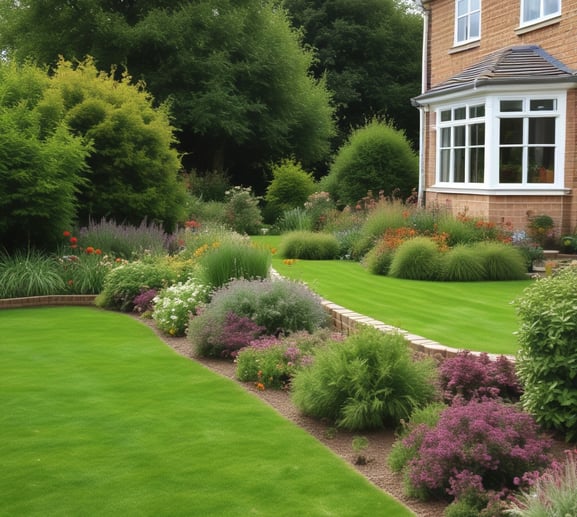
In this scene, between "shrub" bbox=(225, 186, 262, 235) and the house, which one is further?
"shrub" bbox=(225, 186, 262, 235)

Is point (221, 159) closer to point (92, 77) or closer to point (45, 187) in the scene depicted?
point (92, 77)

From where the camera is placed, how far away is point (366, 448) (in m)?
5.95

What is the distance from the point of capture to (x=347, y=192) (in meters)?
25.6

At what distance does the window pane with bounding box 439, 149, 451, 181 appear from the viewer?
21094mm

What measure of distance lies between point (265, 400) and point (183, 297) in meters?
3.44

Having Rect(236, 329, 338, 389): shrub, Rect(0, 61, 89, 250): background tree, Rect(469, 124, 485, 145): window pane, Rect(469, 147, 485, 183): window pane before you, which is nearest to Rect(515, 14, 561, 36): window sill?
Rect(469, 124, 485, 145): window pane

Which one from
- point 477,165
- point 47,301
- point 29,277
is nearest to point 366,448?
point 47,301

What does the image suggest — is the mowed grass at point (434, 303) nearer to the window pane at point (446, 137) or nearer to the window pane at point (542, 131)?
the window pane at point (542, 131)

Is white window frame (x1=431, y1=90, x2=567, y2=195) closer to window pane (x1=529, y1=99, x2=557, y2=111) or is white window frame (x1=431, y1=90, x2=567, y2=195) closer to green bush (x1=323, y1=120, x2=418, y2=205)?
window pane (x1=529, y1=99, x2=557, y2=111)

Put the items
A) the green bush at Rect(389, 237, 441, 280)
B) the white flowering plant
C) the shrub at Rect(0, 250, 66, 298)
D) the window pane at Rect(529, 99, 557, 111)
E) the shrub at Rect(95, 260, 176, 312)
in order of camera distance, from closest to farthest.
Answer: the white flowering plant → the shrub at Rect(95, 260, 176, 312) → the shrub at Rect(0, 250, 66, 298) → the green bush at Rect(389, 237, 441, 280) → the window pane at Rect(529, 99, 557, 111)

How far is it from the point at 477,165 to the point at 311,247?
438cm

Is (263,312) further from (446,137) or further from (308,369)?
(446,137)

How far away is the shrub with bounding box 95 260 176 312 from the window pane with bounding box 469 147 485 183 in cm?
918

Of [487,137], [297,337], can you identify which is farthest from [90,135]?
[297,337]
